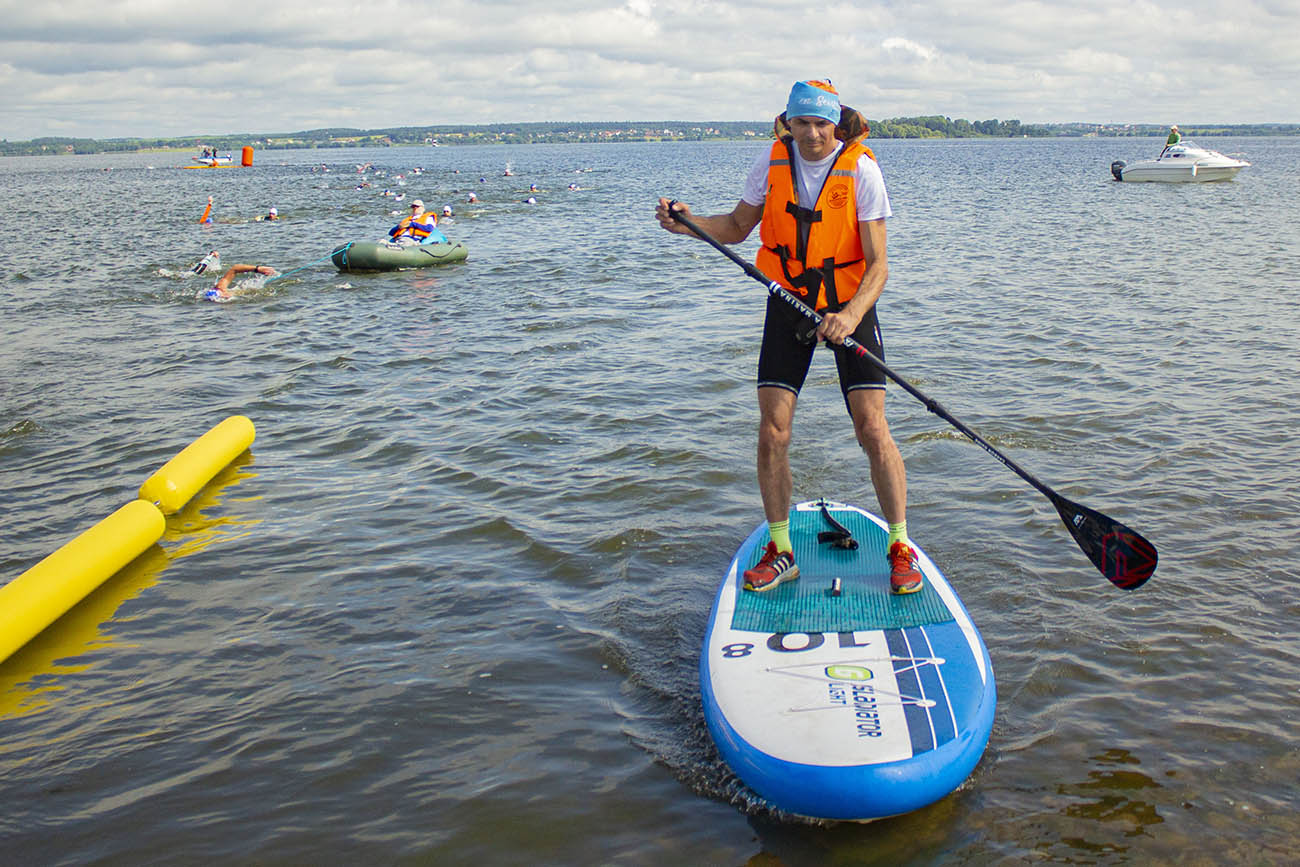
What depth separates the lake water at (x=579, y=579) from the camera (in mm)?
4043

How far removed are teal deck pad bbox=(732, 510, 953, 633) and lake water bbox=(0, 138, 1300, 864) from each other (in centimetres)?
60

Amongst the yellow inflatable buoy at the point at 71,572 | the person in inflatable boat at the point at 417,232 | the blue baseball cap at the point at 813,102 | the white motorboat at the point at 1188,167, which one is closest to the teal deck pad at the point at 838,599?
the blue baseball cap at the point at 813,102

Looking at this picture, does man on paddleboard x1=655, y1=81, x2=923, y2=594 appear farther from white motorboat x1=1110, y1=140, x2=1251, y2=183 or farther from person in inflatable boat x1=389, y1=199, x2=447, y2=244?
white motorboat x1=1110, y1=140, x2=1251, y2=183

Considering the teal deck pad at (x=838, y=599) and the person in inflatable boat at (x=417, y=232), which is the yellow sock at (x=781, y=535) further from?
the person in inflatable boat at (x=417, y=232)

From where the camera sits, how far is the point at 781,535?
5273mm

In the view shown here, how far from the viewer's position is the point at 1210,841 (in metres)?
3.78

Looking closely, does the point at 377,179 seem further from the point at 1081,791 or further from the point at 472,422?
the point at 1081,791

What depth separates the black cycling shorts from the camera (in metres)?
4.96

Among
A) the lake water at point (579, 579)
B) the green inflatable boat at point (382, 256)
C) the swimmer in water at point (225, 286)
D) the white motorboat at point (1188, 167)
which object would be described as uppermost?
the white motorboat at point (1188, 167)

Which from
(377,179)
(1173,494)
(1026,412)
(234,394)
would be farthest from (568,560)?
(377,179)

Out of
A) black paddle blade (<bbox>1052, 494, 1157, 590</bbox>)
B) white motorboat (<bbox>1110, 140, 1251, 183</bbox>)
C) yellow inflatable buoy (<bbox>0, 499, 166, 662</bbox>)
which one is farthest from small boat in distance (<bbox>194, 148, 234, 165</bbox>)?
black paddle blade (<bbox>1052, 494, 1157, 590</bbox>)

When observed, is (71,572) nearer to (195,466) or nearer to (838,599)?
(195,466)

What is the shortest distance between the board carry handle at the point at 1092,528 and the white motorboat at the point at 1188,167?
43499 mm

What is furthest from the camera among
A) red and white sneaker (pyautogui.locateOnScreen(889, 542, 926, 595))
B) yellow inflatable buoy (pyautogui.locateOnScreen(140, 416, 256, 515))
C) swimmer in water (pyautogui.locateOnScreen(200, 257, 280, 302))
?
swimmer in water (pyautogui.locateOnScreen(200, 257, 280, 302))
